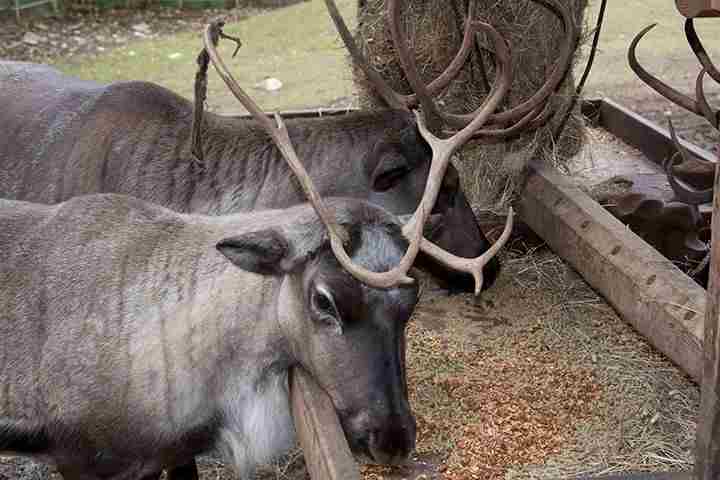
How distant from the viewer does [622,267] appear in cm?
376

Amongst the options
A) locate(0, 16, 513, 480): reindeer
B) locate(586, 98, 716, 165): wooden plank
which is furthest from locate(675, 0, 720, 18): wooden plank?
locate(586, 98, 716, 165): wooden plank

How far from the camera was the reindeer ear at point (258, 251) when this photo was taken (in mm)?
2689

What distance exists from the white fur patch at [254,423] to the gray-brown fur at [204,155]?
1254 millimetres

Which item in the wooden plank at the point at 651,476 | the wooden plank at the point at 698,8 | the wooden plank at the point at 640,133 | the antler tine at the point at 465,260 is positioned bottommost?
the wooden plank at the point at 640,133

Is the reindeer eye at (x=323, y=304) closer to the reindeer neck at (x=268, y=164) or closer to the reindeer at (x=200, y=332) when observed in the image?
the reindeer at (x=200, y=332)

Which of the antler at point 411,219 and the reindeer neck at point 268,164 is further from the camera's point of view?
the reindeer neck at point 268,164

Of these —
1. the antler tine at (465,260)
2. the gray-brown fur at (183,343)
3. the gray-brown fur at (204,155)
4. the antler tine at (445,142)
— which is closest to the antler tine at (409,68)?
the gray-brown fur at (204,155)

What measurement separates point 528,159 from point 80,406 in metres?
3.09

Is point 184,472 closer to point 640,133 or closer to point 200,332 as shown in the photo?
point 200,332

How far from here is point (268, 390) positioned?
2.91 m

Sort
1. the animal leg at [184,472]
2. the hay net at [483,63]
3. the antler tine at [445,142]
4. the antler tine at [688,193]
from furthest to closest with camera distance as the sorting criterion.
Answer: the hay net at [483,63]
the antler tine at [688,193]
the animal leg at [184,472]
the antler tine at [445,142]

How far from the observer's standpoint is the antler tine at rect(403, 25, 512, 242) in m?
2.80

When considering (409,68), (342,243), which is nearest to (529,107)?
(409,68)

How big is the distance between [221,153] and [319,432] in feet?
6.18
